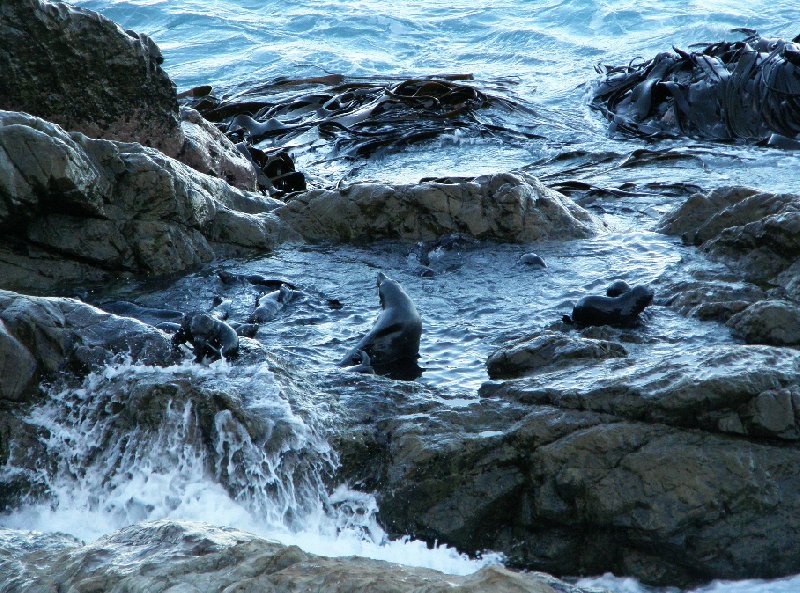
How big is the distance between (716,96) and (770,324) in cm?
732

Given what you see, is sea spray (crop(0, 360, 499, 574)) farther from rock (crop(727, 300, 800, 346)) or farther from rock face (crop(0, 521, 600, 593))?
rock (crop(727, 300, 800, 346))

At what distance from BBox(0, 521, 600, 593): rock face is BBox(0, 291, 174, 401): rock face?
60.3 inches

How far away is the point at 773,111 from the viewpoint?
36.3 feet

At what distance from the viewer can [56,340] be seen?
464 centimetres

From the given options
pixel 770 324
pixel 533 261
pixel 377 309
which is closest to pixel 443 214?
pixel 533 261

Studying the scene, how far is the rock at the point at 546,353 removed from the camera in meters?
5.00

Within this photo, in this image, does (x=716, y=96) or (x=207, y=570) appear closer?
(x=207, y=570)

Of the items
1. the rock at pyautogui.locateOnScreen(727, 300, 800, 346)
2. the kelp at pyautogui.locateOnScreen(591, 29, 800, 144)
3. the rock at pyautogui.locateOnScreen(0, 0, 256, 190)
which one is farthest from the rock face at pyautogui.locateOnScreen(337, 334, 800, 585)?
the kelp at pyautogui.locateOnScreen(591, 29, 800, 144)

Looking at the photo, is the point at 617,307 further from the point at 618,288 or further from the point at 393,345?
the point at 393,345

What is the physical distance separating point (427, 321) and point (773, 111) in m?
6.97

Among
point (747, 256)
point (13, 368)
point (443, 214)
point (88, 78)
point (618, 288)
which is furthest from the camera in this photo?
point (88, 78)

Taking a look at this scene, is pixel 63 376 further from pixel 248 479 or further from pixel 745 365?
pixel 745 365

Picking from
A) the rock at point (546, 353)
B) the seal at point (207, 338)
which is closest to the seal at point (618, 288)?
the rock at point (546, 353)

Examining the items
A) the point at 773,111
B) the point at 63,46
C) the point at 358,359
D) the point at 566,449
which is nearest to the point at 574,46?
the point at 773,111
